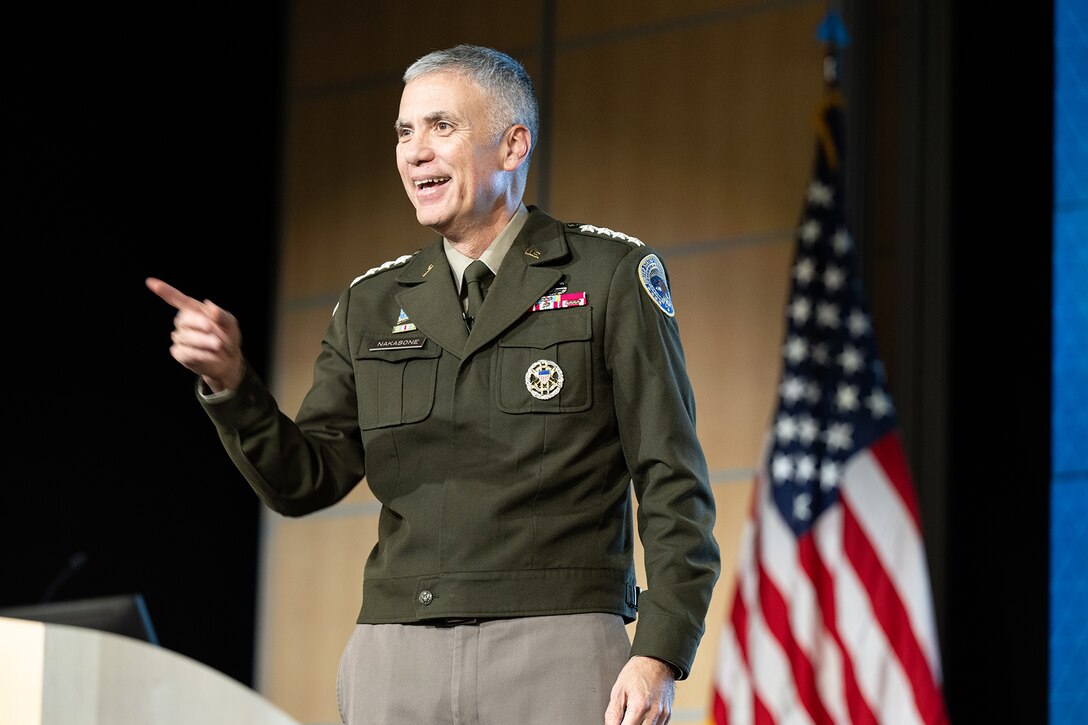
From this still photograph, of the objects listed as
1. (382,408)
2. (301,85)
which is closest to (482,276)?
(382,408)

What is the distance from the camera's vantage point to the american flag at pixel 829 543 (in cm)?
421

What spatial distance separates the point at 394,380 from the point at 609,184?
3429mm

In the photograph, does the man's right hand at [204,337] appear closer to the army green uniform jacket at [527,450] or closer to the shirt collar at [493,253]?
the army green uniform jacket at [527,450]

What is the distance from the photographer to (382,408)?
1992 mm

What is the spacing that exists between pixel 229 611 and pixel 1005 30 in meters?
3.41

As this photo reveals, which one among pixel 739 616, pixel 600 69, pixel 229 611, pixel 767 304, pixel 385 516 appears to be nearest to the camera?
pixel 385 516

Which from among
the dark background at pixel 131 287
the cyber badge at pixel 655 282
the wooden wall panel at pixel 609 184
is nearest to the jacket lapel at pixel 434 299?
the cyber badge at pixel 655 282

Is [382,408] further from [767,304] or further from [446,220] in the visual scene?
[767,304]

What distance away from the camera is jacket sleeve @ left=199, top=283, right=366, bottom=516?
1942 mm

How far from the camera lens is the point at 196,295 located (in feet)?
18.7

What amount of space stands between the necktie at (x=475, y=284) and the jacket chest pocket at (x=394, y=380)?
2.7 inches

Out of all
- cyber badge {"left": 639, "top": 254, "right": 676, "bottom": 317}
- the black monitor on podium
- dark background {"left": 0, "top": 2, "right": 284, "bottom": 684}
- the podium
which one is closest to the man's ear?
cyber badge {"left": 639, "top": 254, "right": 676, "bottom": 317}

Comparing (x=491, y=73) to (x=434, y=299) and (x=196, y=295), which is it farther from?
(x=196, y=295)

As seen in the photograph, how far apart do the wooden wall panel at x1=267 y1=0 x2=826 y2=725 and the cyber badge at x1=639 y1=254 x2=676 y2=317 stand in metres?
2.88
